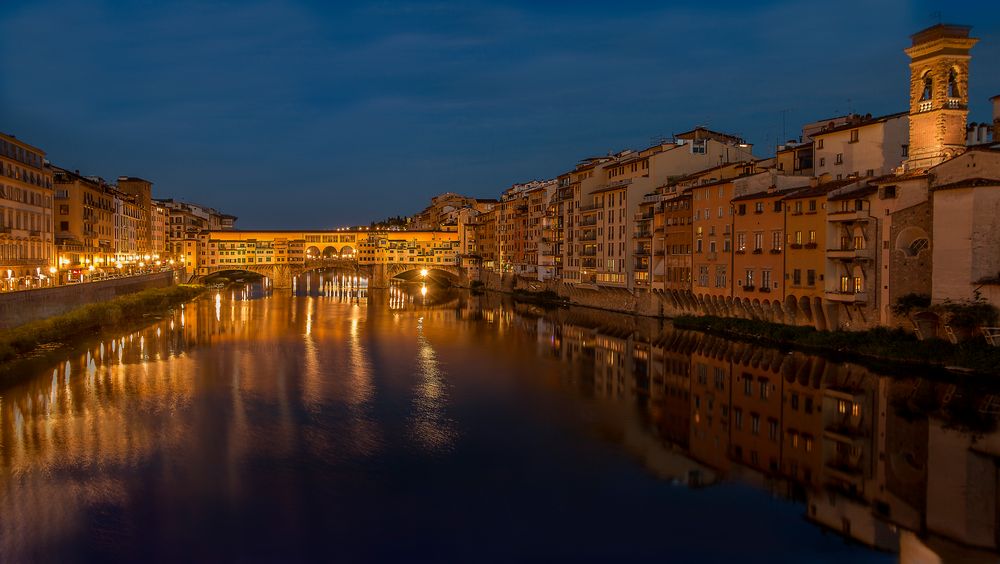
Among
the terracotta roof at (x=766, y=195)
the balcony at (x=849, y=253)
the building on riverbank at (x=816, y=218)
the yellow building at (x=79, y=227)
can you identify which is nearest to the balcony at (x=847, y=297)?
the building on riverbank at (x=816, y=218)

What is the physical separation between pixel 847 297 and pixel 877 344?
186cm

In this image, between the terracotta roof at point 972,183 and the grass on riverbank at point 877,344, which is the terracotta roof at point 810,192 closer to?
the terracotta roof at point 972,183

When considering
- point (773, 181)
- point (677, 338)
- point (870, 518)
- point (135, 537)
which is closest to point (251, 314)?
point (677, 338)

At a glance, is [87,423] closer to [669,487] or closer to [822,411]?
[669,487]

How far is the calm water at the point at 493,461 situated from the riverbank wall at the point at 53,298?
6.34 ft

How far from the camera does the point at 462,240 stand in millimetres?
66438

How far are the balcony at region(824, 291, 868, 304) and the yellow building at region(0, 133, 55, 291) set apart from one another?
28.0 m

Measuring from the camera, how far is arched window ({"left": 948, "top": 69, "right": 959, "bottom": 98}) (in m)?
22.0

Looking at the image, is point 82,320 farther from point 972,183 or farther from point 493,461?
point 972,183

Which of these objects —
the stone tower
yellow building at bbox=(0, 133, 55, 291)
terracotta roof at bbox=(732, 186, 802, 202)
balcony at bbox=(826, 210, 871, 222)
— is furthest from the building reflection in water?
yellow building at bbox=(0, 133, 55, 291)

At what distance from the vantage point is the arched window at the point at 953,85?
72.2 feet

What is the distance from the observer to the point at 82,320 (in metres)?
26.8

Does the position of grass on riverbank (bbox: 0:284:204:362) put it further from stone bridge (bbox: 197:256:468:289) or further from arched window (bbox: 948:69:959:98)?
arched window (bbox: 948:69:959:98)

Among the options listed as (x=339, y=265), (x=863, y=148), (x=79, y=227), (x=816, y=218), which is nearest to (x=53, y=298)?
(x=79, y=227)
